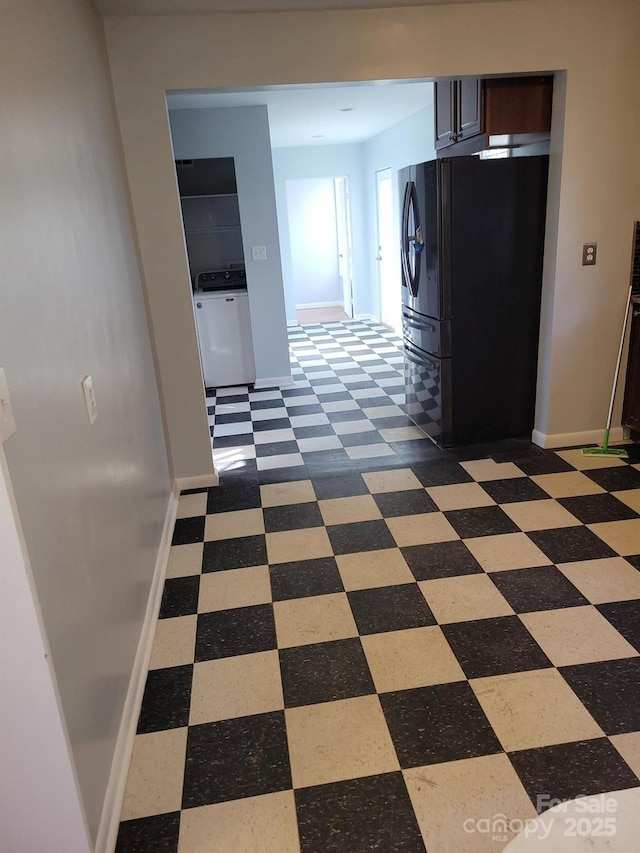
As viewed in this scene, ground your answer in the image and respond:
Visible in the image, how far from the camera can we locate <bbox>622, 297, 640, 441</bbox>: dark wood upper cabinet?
3.37m

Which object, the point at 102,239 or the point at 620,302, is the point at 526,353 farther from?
the point at 102,239

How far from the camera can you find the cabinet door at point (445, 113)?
141 inches

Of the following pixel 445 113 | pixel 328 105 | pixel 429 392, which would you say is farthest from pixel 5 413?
pixel 328 105

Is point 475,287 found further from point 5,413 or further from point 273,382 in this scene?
point 5,413

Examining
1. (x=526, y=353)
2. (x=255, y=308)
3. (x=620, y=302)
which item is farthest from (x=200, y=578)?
(x=255, y=308)

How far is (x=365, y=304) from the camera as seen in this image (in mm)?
8789

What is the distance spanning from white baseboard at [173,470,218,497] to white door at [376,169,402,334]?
446 centimetres

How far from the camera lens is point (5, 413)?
1.06 metres

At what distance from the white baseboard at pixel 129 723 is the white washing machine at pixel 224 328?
3.06m

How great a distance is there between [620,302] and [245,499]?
239 cm

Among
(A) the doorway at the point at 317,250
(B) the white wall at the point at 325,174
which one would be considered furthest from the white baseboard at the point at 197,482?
(A) the doorway at the point at 317,250

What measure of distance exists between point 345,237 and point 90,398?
7.76 m

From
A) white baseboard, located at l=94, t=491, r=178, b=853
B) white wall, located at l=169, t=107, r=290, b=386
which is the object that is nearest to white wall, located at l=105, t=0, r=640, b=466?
white baseboard, located at l=94, t=491, r=178, b=853

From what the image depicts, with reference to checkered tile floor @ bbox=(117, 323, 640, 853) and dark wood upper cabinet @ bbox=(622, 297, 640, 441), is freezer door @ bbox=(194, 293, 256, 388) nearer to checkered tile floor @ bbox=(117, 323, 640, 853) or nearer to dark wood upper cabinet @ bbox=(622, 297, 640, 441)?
checkered tile floor @ bbox=(117, 323, 640, 853)
